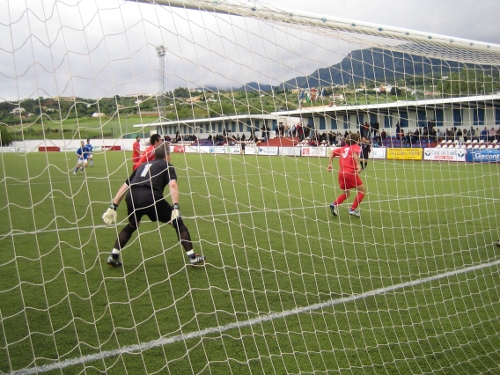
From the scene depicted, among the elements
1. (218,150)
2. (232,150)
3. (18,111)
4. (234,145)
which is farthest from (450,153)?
(18,111)

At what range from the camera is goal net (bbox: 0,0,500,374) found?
125 inches

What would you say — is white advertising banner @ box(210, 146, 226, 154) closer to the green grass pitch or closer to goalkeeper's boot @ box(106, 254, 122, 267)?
the green grass pitch

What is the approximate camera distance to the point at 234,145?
483 centimetres

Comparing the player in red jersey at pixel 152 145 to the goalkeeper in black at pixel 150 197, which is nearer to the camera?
the goalkeeper in black at pixel 150 197

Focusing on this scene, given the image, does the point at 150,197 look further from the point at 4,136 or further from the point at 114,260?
the point at 4,136

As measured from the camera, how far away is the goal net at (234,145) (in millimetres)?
3168

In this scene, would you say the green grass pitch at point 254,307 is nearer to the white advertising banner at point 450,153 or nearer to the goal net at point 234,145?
the goal net at point 234,145

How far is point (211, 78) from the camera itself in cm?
380

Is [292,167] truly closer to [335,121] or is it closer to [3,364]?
[335,121]

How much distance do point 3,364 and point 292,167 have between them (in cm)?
1726

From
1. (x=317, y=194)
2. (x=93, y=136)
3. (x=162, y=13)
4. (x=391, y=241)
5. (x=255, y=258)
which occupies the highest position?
(x=162, y=13)

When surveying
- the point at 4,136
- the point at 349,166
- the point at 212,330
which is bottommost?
the point at 349,166

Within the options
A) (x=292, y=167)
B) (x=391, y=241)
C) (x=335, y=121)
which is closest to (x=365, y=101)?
(x=335, y=121)

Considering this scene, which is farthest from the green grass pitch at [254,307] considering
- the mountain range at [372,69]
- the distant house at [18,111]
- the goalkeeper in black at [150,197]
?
the mountain range at [372,69]
